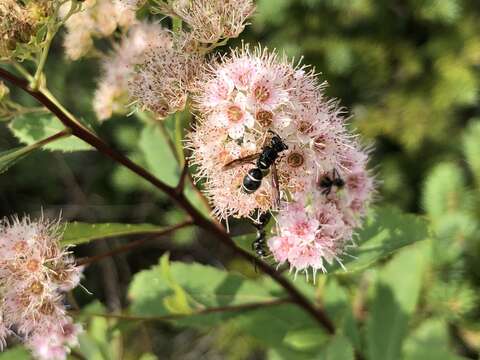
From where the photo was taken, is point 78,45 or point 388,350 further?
point 388,350

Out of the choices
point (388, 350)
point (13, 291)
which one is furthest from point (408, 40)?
point (13, 291)

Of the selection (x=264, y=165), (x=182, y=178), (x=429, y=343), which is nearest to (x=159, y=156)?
(x=182, y=178)

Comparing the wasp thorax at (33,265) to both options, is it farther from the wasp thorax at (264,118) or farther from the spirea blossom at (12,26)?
Answer: the wasp thorax at (264,118)

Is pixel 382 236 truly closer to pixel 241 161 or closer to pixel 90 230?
pixel 241 161

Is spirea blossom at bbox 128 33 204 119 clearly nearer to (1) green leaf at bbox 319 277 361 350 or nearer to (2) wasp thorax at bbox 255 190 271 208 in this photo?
(2) wasp thorax at bbox 255 190 271 208

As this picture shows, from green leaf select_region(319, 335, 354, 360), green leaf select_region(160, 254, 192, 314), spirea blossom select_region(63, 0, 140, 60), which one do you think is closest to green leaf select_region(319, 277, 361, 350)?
green leaf select_region(319, 335, 354, 360)

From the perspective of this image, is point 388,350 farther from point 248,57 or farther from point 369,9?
point 369,9

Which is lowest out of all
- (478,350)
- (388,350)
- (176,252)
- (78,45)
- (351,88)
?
(176,252)
